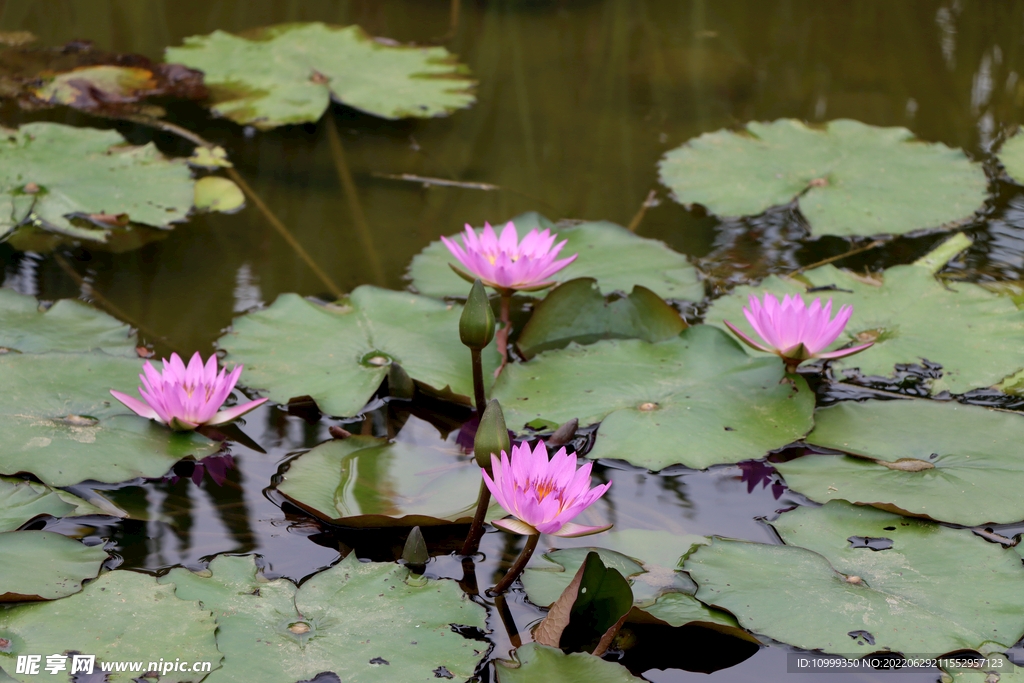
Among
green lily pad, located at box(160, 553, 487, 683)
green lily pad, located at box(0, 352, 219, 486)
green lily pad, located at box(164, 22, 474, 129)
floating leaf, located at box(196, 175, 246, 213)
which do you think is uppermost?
green lily pad, located at box(164, 22, 474, 129)

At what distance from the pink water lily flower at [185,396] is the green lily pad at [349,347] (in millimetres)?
143

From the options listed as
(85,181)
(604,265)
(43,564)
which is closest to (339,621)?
(43,564)

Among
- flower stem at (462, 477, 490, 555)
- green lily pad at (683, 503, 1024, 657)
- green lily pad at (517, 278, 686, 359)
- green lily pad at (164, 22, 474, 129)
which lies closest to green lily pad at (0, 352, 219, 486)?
flower stem at (462, 477, 490, 555)

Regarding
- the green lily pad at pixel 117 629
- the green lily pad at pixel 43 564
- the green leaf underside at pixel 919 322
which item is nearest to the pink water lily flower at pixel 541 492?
the green lily pad at pixel 117 629

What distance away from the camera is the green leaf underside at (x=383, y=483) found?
1474 millimetres

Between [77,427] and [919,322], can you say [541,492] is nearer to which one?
[77,427]

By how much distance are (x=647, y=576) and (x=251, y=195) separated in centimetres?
199

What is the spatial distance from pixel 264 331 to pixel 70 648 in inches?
36.6

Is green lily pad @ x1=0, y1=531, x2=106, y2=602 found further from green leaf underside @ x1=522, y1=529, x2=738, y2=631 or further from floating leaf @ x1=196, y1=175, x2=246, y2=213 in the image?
floating leaf @ x1=196, y1=175, x2=246, y2=213

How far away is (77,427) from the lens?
163 centimetres

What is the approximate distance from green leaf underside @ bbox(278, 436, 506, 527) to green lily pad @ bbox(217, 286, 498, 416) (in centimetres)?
16

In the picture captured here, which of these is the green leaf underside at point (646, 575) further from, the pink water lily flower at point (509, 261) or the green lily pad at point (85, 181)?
the green lily pad at point (85, 181)

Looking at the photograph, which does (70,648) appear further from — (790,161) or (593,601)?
(790,161)

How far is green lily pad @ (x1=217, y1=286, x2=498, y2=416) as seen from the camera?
182 centimetres
